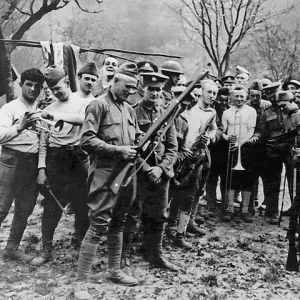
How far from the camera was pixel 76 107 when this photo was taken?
5555mm

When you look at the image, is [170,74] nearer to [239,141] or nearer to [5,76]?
[239,141]

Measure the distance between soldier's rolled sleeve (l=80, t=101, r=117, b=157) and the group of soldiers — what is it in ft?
0.03

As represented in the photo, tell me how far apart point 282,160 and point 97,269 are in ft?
12.9

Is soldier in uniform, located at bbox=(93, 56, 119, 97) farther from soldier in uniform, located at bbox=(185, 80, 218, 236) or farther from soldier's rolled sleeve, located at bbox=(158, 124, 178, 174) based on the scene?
soldier's rolled sleeve, located at bbox=(158, 124, 178, 174)

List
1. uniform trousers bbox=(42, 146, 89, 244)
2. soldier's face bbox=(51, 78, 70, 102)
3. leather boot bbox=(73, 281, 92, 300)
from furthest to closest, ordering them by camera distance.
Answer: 1. uniform trousers bbox=(42, 146, 89, 244)
2. soldier's face bbox=(51, 78, 70, 102)
3. leather boot bbox=(73, 281, 92, 300)

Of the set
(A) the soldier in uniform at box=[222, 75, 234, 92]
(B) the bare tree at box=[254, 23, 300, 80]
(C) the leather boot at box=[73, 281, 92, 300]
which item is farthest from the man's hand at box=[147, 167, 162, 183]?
(B) the bare tree at box=[254, 23, 300, 80]

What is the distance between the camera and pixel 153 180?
5121 millimetres

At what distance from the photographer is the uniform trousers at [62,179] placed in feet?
18.2

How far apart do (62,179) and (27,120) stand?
1.04 m

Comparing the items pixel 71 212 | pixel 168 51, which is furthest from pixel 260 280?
pixel 168 51

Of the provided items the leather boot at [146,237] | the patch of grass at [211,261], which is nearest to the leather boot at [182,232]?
the patch of grass at [211,261]

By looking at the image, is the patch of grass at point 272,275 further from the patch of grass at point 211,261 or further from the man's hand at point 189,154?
the man's hand at point 189,154

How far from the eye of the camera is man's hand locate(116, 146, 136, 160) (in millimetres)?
4516

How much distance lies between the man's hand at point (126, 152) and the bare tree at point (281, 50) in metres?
14.9
